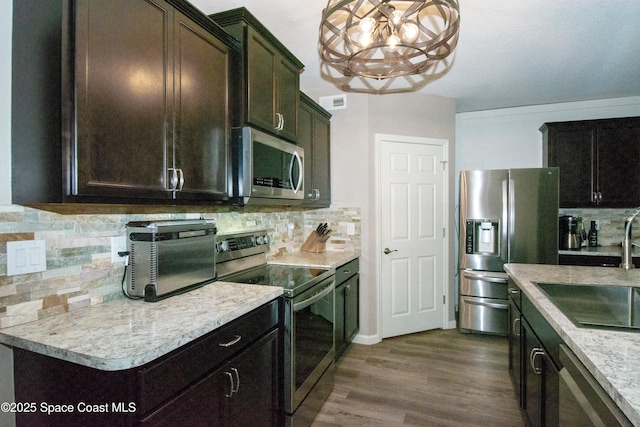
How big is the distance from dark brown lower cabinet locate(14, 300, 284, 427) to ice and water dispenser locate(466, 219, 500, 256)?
2.63 metres

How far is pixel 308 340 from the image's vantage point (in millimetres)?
1943

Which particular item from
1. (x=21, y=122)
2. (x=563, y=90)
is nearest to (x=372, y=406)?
(x=21, y=122)

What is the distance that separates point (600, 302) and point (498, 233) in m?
1.69

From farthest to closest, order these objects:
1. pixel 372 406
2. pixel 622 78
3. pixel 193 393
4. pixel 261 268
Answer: pixel 622 78, pixel 261 268, pixel 372 406, pixel 193 393

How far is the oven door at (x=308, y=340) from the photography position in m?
1.72

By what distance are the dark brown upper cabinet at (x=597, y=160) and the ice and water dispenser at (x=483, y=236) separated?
37.2 inches

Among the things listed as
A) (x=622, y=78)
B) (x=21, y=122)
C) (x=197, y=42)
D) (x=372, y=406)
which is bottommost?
(x=372, y=406)

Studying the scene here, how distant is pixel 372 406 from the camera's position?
86.2 inches

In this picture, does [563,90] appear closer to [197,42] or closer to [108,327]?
[197,42]

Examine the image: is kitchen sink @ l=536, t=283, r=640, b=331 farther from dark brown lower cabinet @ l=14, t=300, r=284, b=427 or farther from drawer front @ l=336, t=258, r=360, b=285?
dark brown lower cabinet @ l=14, t=300, r=284, b=427

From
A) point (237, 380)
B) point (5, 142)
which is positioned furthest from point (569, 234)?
point (5, 142)

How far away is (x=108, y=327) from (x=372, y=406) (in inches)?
70.0

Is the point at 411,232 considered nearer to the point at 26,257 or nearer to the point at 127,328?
the point at 127,328

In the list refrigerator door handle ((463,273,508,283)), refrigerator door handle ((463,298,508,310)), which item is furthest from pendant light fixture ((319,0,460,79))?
refrigerator door handle ((463,298,508,310))
